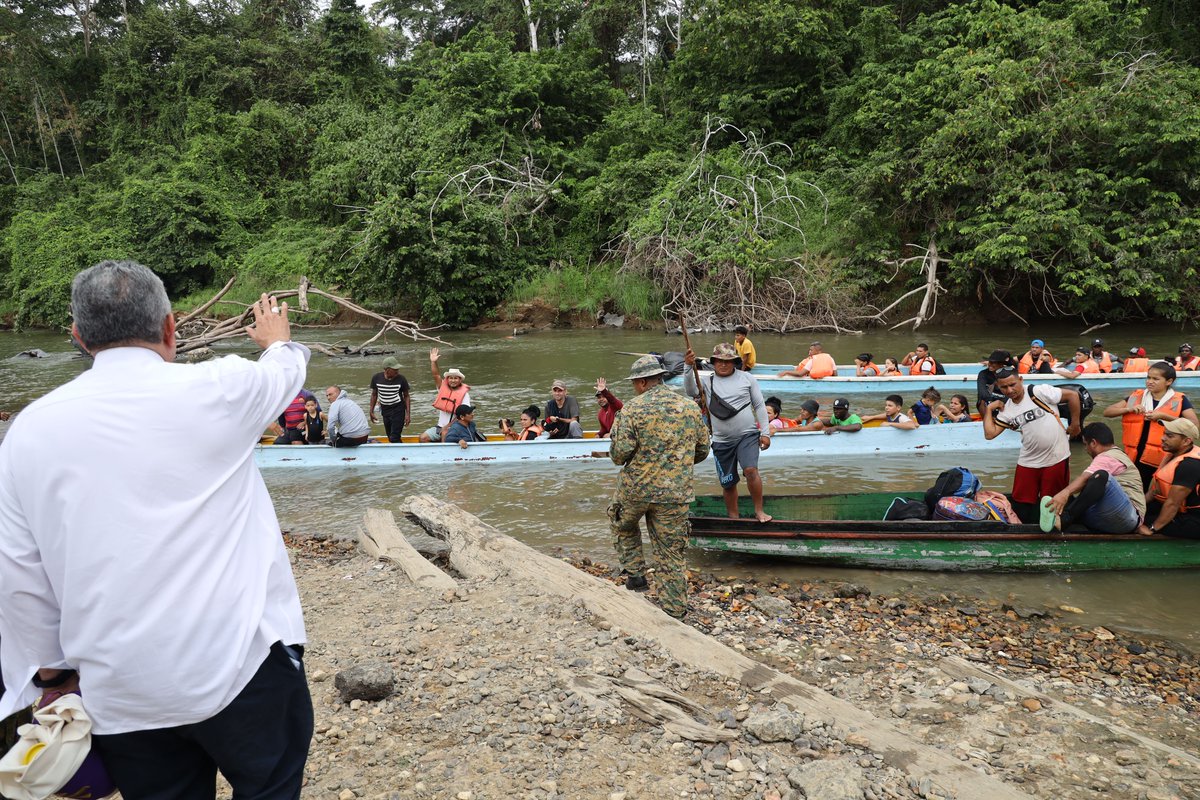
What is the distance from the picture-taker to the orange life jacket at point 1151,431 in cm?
657

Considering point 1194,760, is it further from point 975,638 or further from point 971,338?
point 971,338

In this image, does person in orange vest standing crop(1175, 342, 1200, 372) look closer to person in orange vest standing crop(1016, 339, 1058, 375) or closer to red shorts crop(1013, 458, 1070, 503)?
person in orange vest standing crop(1016, 339, 1058, 375)

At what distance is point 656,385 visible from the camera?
17.7 ft

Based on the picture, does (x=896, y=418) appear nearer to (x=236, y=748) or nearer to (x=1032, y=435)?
(x=1032, y=435)

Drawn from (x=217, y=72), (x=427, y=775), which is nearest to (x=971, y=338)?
(x=427, y=775)

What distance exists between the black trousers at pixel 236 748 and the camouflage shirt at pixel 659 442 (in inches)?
135

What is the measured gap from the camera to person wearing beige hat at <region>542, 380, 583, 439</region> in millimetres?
10867

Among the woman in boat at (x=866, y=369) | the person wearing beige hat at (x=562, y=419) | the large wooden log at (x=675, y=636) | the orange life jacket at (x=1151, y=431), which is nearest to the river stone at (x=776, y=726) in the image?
the large wooden log at (x=675, y=636)

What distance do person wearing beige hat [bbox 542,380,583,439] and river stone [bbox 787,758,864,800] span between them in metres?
7.76

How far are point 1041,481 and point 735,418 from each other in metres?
2.62

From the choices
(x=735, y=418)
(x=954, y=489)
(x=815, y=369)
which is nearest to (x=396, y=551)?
(x=735, y=418)

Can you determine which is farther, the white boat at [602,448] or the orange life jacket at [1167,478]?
the white boat at [602,448]

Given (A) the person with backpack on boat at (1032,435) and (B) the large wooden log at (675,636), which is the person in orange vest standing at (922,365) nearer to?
(A) the person with backpack on boat at (1032,435)

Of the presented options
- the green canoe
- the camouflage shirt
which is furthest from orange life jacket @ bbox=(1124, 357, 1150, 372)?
the camouflage shirt
